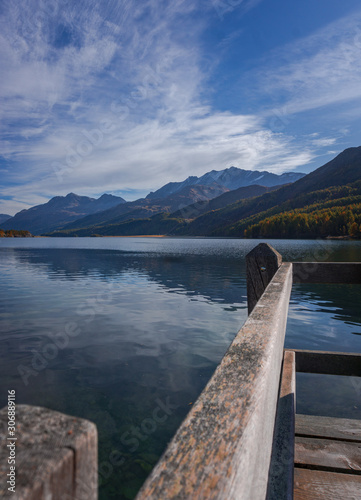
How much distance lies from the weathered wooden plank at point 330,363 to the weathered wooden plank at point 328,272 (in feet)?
4.78

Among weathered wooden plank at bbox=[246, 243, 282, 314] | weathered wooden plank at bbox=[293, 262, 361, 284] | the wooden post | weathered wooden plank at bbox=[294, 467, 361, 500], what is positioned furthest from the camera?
weathered wooden plank at bbox=[293, 262, 361, 284]

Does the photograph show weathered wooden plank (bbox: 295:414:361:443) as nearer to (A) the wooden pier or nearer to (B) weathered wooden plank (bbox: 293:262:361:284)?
(A) the wooden pier

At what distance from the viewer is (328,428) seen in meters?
4.31

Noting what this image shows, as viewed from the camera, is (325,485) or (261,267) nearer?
(325,485)

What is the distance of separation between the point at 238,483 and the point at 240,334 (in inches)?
40.7

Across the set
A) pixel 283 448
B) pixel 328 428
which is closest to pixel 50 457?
pixel 283 448

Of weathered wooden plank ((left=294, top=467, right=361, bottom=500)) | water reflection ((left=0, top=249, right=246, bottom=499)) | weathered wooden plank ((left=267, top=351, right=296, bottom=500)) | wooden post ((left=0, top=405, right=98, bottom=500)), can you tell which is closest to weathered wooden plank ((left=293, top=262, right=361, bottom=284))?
weathered wooden plank ((left=267, top=351, right=296, bottom=500))

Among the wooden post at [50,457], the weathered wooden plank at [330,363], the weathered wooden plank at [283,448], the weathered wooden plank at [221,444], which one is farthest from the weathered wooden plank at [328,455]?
the wooden post at [50,457]

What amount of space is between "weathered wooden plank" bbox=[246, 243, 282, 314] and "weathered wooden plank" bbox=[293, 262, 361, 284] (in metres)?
0.89

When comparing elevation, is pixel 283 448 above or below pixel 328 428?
above

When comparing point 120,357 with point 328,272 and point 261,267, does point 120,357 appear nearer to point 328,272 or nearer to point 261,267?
point 261,267

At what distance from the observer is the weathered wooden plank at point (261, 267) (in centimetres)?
540

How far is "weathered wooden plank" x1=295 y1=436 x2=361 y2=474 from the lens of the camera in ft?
11.1

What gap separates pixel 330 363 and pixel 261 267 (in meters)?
1.99
